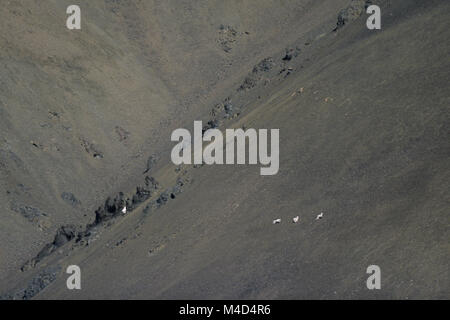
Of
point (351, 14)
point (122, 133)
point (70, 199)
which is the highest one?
point (351, 14)

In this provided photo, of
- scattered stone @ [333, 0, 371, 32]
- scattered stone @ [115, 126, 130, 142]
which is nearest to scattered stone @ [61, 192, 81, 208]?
scattered stone @ [115, 126, 130, 142]

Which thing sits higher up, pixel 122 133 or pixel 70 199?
pixel 122 133

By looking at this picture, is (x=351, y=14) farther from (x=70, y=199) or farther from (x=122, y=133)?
(x=70, y=199)

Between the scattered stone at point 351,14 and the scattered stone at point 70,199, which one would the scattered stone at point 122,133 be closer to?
the scattered stone at point 70,199

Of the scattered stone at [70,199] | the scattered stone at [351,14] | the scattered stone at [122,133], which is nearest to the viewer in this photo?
the scattered stone at [70,199]

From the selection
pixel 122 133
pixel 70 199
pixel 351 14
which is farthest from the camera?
pixel 122 133

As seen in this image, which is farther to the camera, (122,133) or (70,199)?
(122,133)

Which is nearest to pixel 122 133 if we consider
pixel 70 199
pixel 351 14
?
pixel 70 199

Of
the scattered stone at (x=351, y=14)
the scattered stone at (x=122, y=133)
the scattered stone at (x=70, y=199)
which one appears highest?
the scattered stone at (x=351, y=14)

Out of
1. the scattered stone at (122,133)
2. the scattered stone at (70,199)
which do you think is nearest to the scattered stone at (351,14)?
the scattered stone at (122,133)

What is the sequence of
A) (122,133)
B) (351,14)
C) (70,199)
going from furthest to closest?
(122,133)
(351,14)
(70,199)
